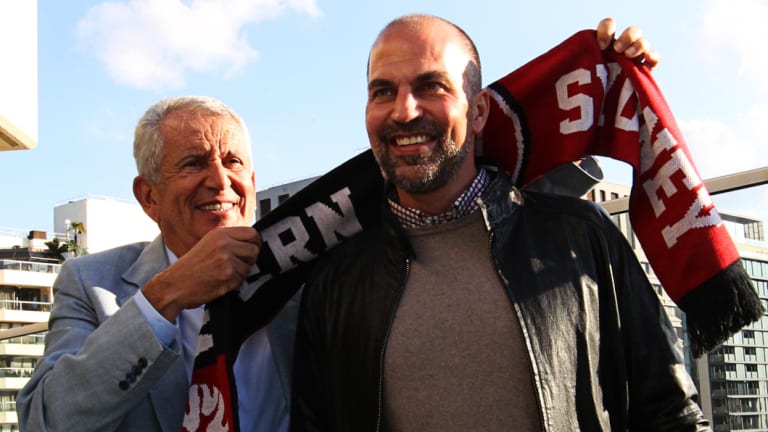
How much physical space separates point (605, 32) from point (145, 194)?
1.59m

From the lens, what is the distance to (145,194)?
308 centimetres

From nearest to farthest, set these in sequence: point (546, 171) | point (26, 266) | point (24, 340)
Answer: point (546, 171) → point (24, 340) → point (26, 266)

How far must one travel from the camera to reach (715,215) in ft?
8.38

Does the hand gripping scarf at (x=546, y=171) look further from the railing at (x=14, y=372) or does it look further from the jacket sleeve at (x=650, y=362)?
the railing at (x=14, y=372)

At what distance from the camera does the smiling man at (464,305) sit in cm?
237

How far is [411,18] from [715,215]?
1.03 metres

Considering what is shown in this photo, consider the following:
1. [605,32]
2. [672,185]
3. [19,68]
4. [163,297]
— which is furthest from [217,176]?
[19,68]

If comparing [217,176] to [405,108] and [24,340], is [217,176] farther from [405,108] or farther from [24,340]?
[24,340]

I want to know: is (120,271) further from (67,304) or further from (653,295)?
(653,295)

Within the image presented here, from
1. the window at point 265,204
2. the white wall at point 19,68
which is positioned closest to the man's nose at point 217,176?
the white wall at point 19,68

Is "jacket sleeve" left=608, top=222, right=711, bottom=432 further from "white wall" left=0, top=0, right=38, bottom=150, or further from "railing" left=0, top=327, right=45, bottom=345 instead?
"white wall" left=0, top=0, right=38, bottom=150

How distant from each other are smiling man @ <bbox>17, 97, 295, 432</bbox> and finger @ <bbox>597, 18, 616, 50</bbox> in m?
1.19

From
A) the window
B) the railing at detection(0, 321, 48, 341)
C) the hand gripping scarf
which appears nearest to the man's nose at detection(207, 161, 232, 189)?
the hand gripping scarf

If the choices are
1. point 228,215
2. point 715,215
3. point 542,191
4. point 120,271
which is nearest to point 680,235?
point 715,215
